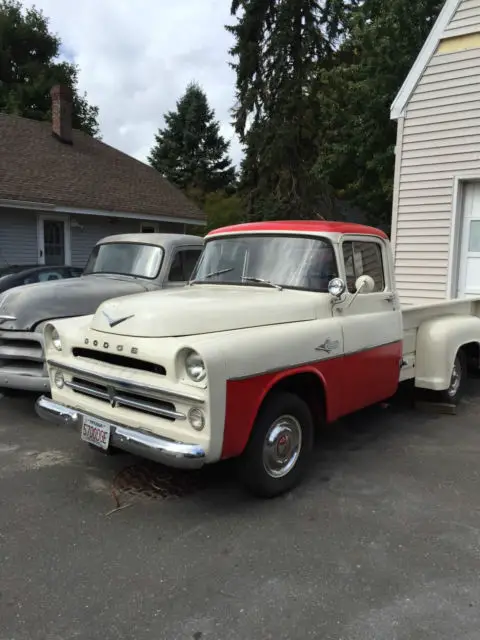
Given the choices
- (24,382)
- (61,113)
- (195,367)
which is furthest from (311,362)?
(61,113)

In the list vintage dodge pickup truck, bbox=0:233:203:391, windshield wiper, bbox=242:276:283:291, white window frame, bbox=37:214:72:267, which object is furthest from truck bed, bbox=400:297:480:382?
white window frame, bbox=37:214:72:267

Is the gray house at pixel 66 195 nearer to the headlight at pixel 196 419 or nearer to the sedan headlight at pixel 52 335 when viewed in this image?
the sedan headlight at pixel 52 335

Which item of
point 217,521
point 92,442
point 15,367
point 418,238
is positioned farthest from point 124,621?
point 418,238

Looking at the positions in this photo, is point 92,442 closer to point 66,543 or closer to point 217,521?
point 66,543

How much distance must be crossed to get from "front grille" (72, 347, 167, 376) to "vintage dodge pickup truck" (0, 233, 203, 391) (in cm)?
175

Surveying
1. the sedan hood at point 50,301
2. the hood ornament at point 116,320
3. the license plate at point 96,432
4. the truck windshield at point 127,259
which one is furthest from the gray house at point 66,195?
the license plate at point 96,432

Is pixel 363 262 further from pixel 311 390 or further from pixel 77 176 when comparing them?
pixel 77 176

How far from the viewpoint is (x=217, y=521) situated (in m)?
3.68

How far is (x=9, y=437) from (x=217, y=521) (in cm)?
264

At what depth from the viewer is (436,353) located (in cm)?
567

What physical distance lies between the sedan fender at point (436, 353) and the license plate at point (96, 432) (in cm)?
341

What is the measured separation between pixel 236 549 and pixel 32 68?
3364cm

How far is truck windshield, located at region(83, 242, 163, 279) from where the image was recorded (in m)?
7.07

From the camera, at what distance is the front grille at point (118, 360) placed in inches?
142
